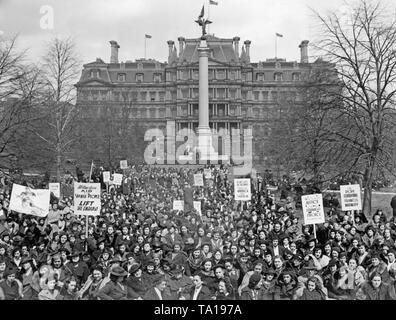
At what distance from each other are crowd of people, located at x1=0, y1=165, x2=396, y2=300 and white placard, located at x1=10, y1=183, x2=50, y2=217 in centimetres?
62

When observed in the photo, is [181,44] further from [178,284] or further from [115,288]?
[115,288]

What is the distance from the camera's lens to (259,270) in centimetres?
802

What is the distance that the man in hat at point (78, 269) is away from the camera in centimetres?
845

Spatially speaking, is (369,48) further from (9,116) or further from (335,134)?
(9,116)

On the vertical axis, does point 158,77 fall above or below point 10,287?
above

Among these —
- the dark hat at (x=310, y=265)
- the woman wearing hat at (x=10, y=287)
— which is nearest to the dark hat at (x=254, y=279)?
the dark hat at (x=310, y=265)

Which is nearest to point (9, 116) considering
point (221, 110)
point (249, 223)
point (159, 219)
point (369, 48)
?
point (159, 219)

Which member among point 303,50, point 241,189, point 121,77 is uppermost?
point 303,50

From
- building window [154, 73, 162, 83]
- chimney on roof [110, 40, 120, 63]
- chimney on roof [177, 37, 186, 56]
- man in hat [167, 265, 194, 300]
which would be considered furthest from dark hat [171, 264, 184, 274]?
chimney on roof [110, 40, 120, 63]

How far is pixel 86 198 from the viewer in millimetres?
11883

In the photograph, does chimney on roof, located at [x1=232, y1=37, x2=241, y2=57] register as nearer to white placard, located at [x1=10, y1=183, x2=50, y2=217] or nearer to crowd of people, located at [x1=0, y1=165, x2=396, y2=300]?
crowd of people, located at [x1=0, y1=165, x2=396, y2=300]

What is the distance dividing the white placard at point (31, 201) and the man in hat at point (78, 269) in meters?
2.86

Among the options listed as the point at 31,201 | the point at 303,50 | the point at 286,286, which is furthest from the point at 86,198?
the point at 303,50

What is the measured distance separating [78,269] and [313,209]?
18.0ft
